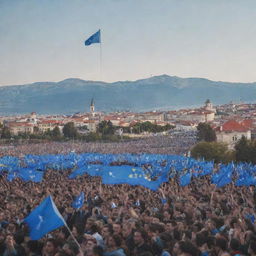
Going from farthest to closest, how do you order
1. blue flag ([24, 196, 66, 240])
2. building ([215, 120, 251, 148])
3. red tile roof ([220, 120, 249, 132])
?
1. red tile roof ([220, 120, 249, 132])
2. building ([215, 120, 251, 148])
3. blue flag ([24, 196, 66, 240])

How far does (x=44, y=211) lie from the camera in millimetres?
6520

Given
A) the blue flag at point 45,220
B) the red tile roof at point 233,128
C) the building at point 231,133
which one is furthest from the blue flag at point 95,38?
the red tile roof at point 233,128

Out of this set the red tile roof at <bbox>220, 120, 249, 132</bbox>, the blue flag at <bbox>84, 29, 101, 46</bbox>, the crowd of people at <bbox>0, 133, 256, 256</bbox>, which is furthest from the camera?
the red tile roof at <bbox>220, 120, 249, 132</bbox>

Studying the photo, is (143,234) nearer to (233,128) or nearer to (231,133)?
(231,133)

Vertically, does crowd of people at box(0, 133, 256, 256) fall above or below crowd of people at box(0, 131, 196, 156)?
above

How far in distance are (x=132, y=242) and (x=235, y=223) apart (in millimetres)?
1764

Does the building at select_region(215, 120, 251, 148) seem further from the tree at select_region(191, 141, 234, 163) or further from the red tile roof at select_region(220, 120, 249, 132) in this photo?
the tree at select_region(191, 141, 234, 163)

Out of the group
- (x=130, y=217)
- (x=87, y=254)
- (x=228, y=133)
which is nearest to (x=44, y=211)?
(x=87, y=254)

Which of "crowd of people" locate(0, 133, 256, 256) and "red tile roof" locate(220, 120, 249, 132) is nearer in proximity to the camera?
"crowd of people" locate(0, 133, 256, 256)

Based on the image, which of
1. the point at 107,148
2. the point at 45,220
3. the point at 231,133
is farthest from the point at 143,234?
the point at 231,133

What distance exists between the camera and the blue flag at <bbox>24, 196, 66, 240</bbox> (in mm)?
6223

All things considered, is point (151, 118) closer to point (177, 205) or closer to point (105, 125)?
point (105, 125)

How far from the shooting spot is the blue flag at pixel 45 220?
622 cm

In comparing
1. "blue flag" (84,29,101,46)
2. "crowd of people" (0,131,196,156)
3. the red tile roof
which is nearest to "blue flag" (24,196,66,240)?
"blue flag" (84,29,101,46)
